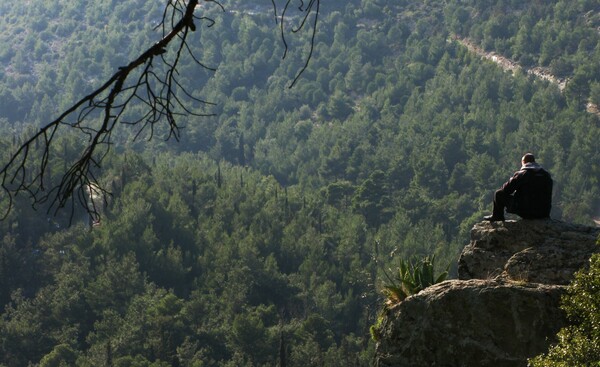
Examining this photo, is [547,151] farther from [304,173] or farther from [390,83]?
[390,83]

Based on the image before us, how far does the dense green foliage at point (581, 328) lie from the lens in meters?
8.86

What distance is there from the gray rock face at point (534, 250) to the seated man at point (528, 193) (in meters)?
0.11

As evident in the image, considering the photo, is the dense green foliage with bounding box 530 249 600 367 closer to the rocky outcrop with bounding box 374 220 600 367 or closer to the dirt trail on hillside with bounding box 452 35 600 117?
the rocky outcrop with bounding box 374 220 600 367

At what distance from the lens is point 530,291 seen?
9555 millimetres

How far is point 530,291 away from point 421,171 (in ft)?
429

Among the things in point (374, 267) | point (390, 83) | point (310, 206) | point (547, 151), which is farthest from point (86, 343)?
point (390, 83)

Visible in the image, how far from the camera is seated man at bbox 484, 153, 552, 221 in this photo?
10.0 metres

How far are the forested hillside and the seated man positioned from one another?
32.0m

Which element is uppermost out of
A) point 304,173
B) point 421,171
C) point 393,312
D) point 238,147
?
point 238,147

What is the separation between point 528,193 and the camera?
10102 mm

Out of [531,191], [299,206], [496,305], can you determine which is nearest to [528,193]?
[531,191]

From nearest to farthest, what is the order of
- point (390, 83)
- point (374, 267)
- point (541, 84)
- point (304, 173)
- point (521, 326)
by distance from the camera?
point (521, 326)
point (374, 267)
point (304, 173)
point (541, 84)
point (390, 83)

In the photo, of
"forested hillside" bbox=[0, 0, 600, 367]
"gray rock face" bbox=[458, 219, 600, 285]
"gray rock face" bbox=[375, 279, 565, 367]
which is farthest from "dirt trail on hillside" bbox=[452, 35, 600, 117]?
"gray rock face" bbox=[375, 279, 565, 367]

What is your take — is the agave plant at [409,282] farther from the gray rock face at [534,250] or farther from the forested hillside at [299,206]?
the forested hillside at [299,206]
